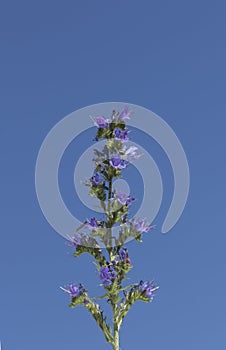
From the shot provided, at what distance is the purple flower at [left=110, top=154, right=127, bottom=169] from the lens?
65.1 feet

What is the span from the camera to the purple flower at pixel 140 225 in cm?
1994

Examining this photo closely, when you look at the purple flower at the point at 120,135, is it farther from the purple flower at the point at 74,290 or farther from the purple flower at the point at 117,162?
the purple flower at the point at 74,290

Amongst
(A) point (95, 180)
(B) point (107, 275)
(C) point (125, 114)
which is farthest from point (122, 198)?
(C) point (125, 114)

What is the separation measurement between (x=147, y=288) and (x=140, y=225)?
6.48 ft

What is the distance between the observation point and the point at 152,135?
77.7 ft

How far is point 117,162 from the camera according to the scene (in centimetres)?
1983

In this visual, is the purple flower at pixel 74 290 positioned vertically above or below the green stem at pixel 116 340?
above

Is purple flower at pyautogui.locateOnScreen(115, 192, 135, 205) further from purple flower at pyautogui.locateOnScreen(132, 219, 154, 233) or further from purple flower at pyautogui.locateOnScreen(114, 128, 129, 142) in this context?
purple flower at pyautogui.locateOnScreen(114, 128, 129, 142)

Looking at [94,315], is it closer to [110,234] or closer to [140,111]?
[110,234]

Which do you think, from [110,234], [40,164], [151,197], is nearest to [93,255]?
[110,234]

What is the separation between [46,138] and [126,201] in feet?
17.2

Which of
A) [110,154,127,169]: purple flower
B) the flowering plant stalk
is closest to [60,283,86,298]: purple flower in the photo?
the flowering plant stalk

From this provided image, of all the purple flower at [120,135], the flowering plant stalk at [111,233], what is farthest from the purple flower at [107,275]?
the purple flower at [120,135]

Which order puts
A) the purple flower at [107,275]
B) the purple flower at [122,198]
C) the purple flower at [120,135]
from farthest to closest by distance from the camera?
1. the purple flower at [120,135]
2. the purple flower at [122,198]
3. the purple flower at [107,275]
